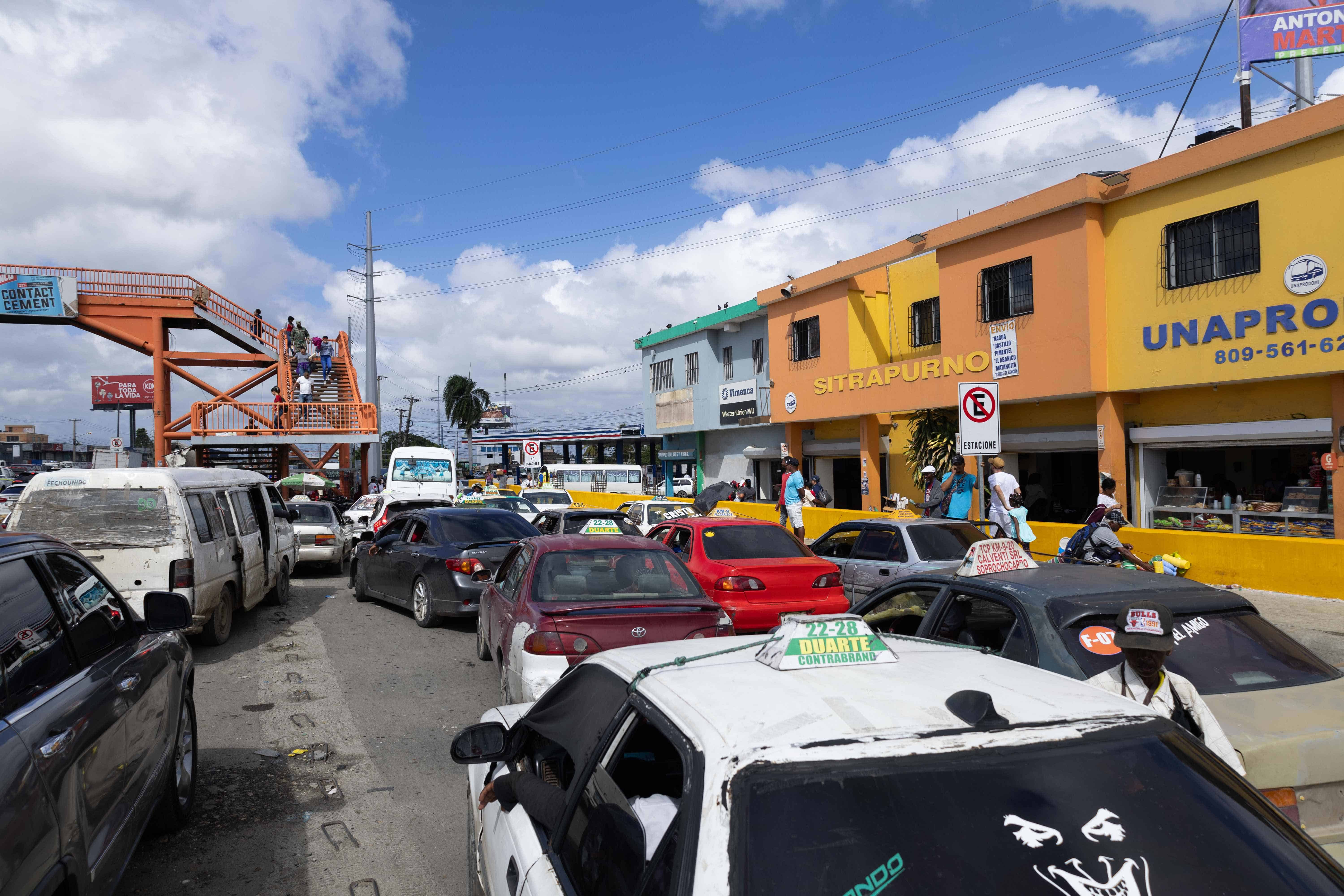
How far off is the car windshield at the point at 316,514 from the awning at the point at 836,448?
1423 centimetres

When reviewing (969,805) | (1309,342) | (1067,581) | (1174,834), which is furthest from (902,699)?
(1309,342)

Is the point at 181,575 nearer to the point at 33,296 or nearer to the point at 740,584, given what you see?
the point at 740,584

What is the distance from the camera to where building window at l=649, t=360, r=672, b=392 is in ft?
116

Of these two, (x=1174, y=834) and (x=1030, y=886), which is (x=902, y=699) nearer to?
(x=1030, y=886)

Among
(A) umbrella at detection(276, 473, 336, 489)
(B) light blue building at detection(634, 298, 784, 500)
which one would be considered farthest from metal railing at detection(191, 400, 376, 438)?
(B) light blue building at detection(634, 298, 784, 500)

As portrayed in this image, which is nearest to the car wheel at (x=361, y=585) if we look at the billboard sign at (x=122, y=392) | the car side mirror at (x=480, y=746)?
the car side mirror at (x=480, y=746)

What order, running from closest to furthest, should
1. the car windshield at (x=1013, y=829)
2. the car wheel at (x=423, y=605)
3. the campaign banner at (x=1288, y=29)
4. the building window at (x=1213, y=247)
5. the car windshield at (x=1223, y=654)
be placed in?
the car windshield at (x=1013, y=829), the car windshield at (x=1223, y=654), the car wheel at (x=423, y=605), the building window at (x=1213, y=247), the campaign banner at (x=1288, y=29)

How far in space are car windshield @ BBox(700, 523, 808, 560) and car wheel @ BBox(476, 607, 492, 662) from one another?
2.60 metres

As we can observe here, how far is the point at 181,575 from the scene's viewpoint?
8641 millimetres

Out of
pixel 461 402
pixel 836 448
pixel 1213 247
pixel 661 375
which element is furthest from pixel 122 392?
pixel 1213 247

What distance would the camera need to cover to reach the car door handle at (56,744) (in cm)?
279

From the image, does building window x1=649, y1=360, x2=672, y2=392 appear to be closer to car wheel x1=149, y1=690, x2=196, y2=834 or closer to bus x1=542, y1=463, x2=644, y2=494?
bus x1=542, y1=463, x2=644, y2=494

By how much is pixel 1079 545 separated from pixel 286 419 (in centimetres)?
2711

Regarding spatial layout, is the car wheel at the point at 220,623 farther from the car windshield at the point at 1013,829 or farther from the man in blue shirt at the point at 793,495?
the man in blue shirt at the point at 793,495
